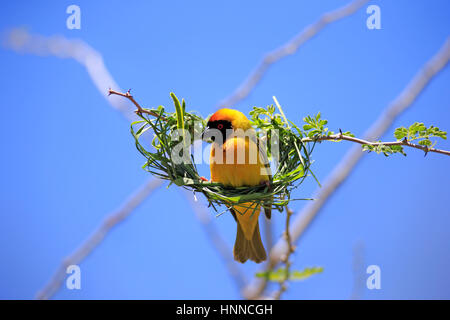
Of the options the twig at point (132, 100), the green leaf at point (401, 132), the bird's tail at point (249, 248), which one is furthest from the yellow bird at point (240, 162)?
the green leaf at point (401, 132)

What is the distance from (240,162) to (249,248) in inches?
21.5

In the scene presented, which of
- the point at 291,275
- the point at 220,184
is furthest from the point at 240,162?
the point at 291,275

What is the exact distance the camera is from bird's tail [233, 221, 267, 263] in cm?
239

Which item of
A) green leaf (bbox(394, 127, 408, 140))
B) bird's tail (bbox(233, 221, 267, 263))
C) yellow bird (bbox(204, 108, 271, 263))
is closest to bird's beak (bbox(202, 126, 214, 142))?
yellow bird (bbox(204, 108, 271, 263))

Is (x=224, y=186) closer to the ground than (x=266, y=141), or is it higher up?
closer to the ground

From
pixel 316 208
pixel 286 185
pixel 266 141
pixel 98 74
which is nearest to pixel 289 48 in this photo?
pixel 316 208

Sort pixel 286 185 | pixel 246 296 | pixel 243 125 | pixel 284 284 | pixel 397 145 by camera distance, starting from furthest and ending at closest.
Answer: pixel 246 296 < pixel 284 284 < pixel 243 125 < pixel 286 185 < pixel 397 145

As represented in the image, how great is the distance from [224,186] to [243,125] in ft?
1.15

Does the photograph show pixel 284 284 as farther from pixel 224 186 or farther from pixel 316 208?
pixel 316 208

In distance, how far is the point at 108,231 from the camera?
4527 mm

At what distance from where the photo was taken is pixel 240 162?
2160mm

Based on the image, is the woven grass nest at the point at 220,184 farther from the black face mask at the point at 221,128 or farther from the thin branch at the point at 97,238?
the thin branch at the point at 97,238

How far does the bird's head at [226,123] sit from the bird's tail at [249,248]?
56 centimetres

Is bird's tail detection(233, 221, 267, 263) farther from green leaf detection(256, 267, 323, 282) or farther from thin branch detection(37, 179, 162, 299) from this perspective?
thin branch detection(37, 179, 162, 299)
